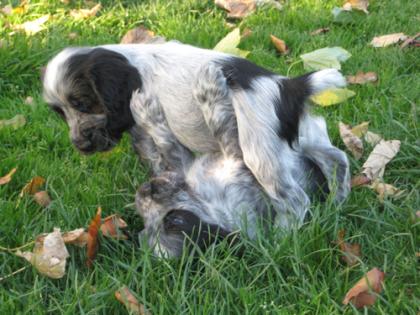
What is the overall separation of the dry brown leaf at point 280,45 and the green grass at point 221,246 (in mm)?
53

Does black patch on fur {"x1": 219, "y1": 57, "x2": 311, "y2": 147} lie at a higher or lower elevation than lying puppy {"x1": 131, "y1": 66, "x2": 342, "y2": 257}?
higher

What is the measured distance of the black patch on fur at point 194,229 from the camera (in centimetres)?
276

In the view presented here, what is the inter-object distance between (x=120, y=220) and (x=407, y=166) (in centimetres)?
150

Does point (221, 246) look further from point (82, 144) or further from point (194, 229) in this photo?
point (82, 144)

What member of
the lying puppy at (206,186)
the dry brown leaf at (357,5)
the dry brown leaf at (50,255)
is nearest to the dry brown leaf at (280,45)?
the dry brown leaf at (357,5)

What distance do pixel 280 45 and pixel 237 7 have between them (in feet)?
2.66

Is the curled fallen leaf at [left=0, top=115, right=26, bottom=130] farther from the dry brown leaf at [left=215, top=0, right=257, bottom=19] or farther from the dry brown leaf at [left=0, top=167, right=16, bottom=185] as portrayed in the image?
Result: the dry brown leaf at [left=215, top=0, right=257, bottom=19]

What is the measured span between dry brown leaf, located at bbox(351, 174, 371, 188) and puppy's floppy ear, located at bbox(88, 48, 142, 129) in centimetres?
111

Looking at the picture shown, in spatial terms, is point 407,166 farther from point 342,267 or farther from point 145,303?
point 145,303

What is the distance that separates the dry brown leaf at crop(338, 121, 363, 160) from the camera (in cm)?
358

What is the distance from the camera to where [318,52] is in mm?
4527

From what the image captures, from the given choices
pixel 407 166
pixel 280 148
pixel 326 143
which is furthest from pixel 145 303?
pixel 407 166

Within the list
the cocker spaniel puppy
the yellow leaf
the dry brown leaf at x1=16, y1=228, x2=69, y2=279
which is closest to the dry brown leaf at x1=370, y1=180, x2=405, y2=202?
the cocker spaniel puppy

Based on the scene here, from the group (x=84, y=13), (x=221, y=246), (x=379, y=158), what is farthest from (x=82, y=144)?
(x=84, y=13)
